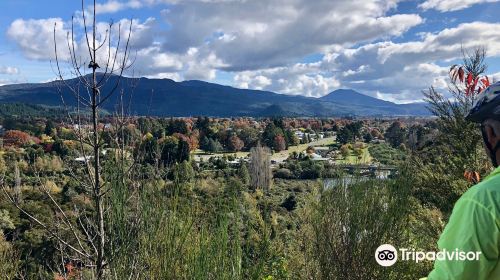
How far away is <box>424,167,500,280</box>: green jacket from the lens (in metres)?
0.81

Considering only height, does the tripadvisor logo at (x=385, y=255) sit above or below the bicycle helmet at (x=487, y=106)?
below

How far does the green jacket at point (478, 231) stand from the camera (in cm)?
81

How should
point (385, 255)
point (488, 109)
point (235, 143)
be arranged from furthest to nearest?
point (235, 143) < point (385, 255) < point (488, 109)

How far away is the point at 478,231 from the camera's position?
2.67 feet

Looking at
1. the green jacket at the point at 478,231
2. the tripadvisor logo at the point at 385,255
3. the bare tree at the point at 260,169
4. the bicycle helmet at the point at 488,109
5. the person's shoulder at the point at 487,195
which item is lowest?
the bare tree at the point at 260,169

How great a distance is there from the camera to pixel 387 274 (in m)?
4.38

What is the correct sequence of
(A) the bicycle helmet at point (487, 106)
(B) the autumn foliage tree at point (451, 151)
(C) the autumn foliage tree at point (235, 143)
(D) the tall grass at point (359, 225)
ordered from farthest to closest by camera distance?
(C) the autumn foliage tree at point (235, 143), (B) the autumn foliage tree at point (451, 151), (D) the tall grass at point (359, 225), (A) the bicycle helmet at point (487, 106)

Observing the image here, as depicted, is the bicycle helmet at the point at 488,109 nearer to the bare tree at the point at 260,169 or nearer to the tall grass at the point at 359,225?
the tall grass at the point at 359,225

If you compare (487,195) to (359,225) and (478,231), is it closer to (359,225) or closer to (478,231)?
(478,231)

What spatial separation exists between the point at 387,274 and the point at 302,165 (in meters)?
37.2

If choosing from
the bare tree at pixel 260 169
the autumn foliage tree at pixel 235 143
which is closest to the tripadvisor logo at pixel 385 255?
the bare tree at pixel 260 169

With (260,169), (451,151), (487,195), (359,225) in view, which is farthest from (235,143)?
(487,195)

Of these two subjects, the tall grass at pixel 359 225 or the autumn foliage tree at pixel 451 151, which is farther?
the autumn foliage tree at pixel 451 151

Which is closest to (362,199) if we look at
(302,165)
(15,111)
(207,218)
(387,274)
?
(387,274)
